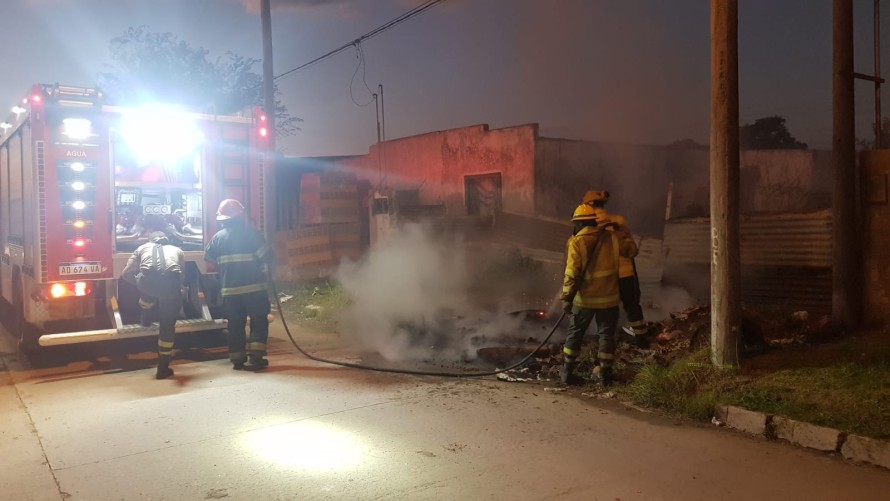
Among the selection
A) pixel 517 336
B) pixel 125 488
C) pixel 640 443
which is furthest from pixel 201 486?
pixel 517 336

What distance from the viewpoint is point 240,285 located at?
7.46 metres

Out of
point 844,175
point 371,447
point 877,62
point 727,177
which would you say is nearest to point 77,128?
point 371,447

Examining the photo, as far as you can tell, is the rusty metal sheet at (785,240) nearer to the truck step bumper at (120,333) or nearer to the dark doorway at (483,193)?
the truck step bumper at (120,333)

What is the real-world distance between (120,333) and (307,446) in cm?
389

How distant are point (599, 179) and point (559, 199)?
6.78 ft

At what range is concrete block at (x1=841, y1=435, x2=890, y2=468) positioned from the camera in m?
4.26

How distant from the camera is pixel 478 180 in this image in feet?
70.6

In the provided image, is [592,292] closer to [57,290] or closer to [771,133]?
[57,290]

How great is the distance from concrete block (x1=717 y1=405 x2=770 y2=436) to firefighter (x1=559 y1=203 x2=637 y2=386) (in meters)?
1.26

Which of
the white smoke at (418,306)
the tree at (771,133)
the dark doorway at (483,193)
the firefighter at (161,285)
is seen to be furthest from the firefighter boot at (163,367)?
the tree at (771,133)

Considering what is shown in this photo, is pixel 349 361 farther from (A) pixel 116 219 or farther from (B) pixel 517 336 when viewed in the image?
(A) pixel 116 219

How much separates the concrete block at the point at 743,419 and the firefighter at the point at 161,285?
558 cm

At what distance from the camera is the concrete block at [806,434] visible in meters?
4.56

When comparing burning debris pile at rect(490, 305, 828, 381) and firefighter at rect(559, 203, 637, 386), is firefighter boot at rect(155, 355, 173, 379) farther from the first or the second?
firefighter at rect(559, 203, 637, 386)
